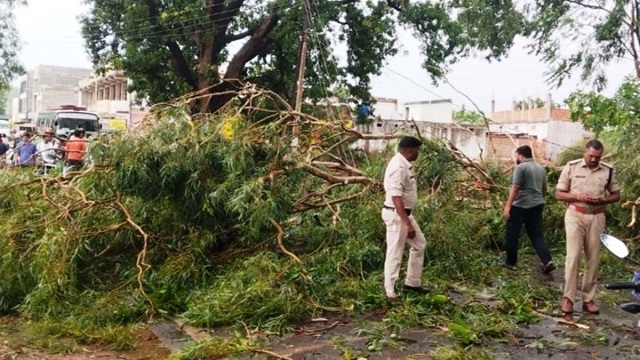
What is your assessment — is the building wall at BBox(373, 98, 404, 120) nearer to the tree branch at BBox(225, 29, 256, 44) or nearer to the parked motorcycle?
the tree branch at BBox(225, 29, 256, 44)

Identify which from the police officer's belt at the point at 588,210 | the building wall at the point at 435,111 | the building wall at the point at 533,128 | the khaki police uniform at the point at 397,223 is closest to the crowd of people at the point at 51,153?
the khaki police uniform at the point at 397,223

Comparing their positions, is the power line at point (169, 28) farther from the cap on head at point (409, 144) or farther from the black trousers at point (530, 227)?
the cap on head at point (409, 144)

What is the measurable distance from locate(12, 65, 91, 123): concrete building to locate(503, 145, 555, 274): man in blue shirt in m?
60.3

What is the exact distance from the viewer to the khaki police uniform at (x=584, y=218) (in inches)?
206

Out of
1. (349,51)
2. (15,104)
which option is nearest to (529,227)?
(349,51)

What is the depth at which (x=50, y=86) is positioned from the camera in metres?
65.3

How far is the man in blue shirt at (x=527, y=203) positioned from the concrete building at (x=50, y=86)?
60.3 meters

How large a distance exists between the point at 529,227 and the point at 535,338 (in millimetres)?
2512

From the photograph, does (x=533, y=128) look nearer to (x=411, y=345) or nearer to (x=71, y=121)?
(x=71, y=121)

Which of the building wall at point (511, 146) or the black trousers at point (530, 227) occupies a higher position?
the building wall at point (511, 146)

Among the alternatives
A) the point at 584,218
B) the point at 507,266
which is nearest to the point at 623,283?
the point at 584,218

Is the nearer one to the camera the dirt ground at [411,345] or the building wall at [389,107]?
the dirt ground at [411,345]

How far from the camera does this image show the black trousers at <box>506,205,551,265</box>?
23.2 feet

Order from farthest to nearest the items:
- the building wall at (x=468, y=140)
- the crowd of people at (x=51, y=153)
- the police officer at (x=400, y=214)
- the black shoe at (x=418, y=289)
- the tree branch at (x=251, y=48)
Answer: the tree branch at (x=251, y=48), the building wall at (x=468, y=140), the crowd of people at (x=51, y=153), the black shoe at (x=418, y=289), the police officer at (x=400, y=214)
